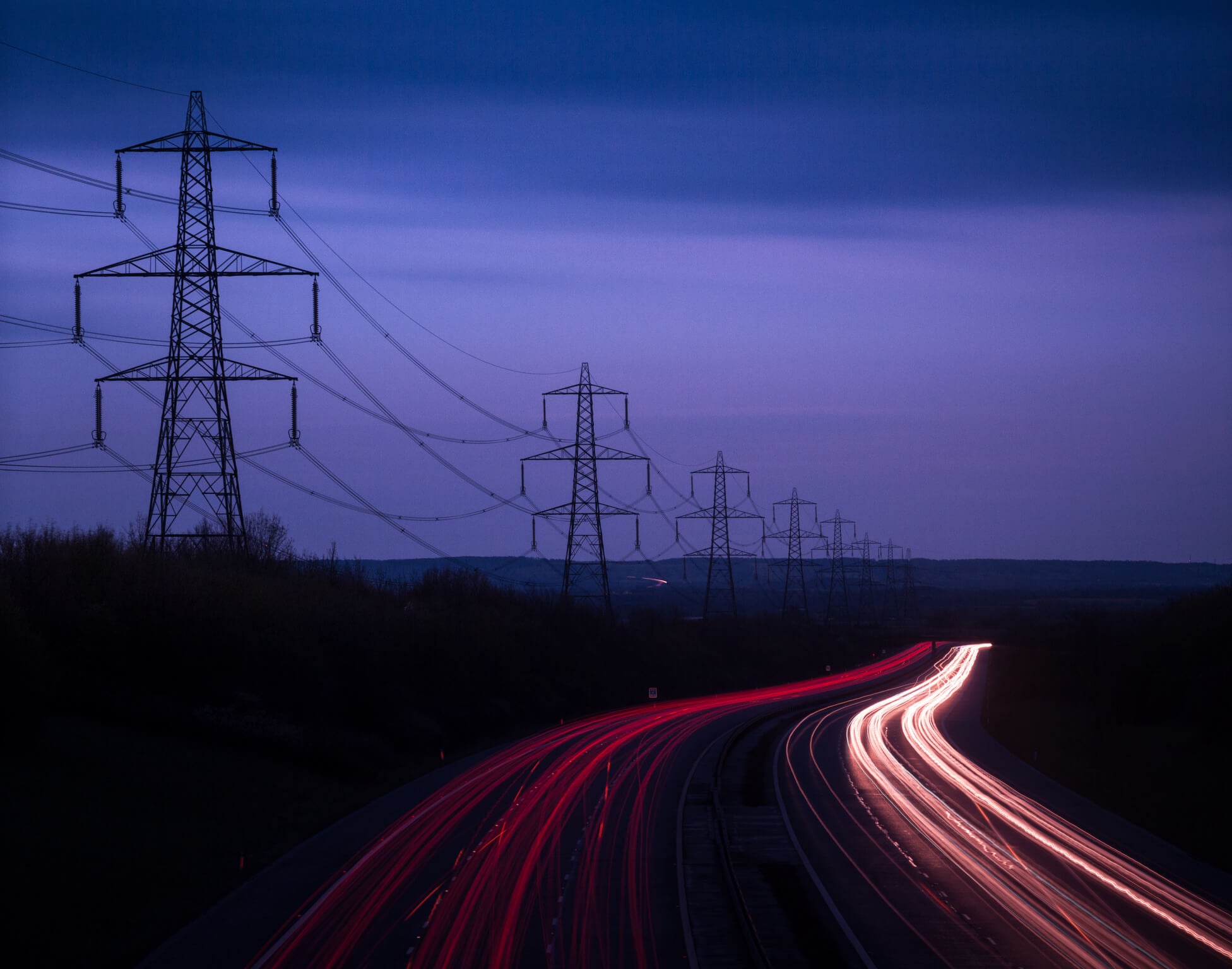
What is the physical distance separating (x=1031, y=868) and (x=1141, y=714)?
126 feet

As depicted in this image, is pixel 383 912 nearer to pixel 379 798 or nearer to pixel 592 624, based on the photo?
pixel 379 798

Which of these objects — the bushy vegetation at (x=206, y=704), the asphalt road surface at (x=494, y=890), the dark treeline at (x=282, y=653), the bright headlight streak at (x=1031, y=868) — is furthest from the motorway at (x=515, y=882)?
the dark treeline at (x=282, y=653)

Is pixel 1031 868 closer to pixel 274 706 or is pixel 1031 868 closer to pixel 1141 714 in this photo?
pixel 274 706

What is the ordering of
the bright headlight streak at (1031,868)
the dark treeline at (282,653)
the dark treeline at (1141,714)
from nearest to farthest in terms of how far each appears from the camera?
1. the bright headlight streak at (1031,868)
2. the dark treeline at (1141,714)
3. the dark treeline at (282,653)

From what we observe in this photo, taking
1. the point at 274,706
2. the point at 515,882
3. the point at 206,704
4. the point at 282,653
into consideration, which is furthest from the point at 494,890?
the point at 282,653

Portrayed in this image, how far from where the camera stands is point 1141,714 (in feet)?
183

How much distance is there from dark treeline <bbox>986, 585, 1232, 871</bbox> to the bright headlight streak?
253 cm

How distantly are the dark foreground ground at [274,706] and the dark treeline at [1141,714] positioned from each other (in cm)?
21

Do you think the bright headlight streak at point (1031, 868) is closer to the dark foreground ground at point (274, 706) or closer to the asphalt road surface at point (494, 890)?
the dark foreground ground at point (274, 706)

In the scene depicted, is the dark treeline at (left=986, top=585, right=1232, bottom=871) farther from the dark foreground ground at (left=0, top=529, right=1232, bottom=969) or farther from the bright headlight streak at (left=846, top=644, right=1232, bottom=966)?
the bright headlight streak at (left=846, top=644, right=1232, bottom=966)

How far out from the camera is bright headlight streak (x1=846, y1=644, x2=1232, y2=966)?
1709 cm

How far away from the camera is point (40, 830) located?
63.0ft

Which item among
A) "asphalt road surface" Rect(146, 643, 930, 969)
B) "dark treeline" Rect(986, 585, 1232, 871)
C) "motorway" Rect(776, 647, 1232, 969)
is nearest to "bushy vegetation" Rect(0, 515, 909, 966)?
"asphalt road surface" Rect(146, 643, 930, 969)

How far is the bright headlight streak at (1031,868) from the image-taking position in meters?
17.1
